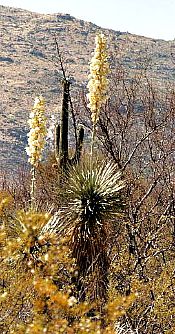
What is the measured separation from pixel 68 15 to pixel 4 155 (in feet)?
329

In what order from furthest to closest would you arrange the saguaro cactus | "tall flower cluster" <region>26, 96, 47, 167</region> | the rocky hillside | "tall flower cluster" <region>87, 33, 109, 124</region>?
the rocky hillside < the saguaro cactus < "tall flower cluster" <region>87, 33, 109, 124</region> < "tall flower cluster" <region>26, 96, 47, 167</region>

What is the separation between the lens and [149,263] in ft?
64.3

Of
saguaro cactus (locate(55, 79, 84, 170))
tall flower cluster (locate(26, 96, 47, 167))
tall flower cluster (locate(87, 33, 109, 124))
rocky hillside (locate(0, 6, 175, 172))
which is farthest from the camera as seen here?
rocky hillside (locate(0, 6, 175, 172))

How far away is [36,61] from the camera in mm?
156625

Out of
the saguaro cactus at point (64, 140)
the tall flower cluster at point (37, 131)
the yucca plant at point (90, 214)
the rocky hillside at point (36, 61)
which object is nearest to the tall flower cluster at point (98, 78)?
the tall flower cluster at point (37, 131)

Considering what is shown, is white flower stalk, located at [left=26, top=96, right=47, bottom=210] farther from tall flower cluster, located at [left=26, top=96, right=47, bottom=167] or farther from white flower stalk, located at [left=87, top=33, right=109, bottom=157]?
white flower stalk, located at [left=87, top=33, right=109, bottom=157]

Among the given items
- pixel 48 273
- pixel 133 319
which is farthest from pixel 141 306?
pixel 48 273

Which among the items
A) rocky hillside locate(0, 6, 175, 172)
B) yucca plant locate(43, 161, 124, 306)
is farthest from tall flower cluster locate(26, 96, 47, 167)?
rocky hillside locate(0, 6, 175, 172)

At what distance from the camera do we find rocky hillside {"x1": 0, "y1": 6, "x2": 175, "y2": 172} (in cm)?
11156

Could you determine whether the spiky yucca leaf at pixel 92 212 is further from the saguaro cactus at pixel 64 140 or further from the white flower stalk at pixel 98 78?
the white flower stalk at pixel 98 78

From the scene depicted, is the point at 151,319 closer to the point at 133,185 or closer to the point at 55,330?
the point at 133,185

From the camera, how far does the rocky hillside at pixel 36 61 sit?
112 m

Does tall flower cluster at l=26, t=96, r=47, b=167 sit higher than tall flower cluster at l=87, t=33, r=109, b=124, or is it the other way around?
tall flower cluster at l=87, t=33, r=109, b=124

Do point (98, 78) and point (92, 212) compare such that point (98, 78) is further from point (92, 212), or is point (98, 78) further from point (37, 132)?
point (92, 212)
